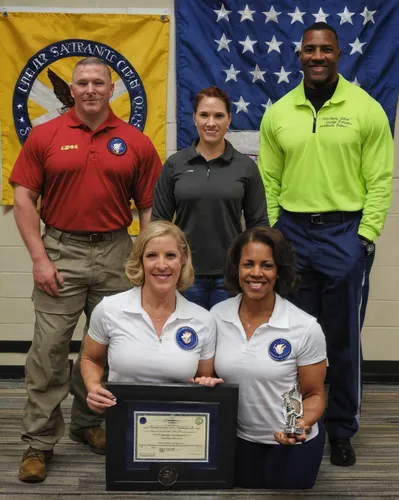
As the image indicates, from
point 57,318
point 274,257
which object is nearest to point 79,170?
point 57,318

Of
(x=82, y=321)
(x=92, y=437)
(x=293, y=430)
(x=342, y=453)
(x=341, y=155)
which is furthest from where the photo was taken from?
(x=82, y=321)

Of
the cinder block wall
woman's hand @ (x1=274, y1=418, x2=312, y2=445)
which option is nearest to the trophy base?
woman's hand @ (x1=274, y1=418, x2=312, y2=445)

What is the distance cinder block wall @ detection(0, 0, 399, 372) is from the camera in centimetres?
373

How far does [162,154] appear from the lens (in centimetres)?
365

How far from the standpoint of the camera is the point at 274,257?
234 centimetres

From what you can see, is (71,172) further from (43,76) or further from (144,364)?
(43,76)

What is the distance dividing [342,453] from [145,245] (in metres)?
1.27

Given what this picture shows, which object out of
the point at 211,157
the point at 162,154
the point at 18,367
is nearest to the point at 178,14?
the point at 162,154

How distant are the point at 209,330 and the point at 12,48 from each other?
2.03 m

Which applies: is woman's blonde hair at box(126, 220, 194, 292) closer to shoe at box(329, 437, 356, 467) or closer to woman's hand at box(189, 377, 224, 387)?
woman's hand at box(189, 377, 224, 387)

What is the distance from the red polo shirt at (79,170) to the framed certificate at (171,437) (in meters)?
0.78

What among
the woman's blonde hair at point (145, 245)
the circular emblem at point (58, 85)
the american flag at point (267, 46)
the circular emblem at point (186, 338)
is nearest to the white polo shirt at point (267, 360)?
the circular emblem at point (186, 338)

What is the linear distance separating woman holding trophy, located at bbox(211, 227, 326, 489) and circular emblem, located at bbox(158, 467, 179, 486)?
294 millimetres

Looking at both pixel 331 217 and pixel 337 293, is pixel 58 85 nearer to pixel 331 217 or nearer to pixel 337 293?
pixel 331 217
